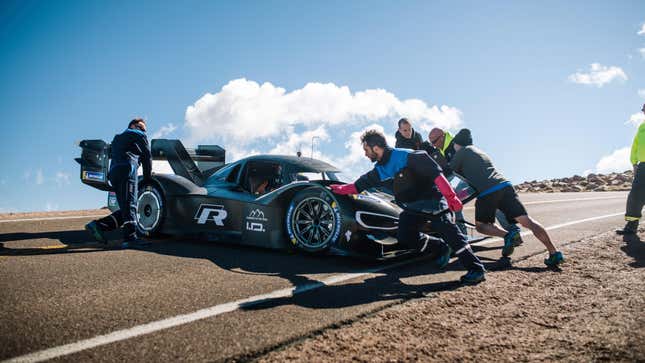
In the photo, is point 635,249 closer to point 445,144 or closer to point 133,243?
point 445,144

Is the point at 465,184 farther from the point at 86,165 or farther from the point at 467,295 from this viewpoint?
the point at 86,165

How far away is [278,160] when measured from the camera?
5.66 meters

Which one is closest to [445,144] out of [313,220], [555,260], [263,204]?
[555,260]

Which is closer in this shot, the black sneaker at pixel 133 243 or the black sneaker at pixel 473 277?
the black sneaker at pixel 473 277

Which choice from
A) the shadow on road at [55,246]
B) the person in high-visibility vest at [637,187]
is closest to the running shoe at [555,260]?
the person in high-visibility vest at [637,187]

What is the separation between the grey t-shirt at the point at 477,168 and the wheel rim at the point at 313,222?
5.72 ft

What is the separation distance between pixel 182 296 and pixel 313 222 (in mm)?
1980

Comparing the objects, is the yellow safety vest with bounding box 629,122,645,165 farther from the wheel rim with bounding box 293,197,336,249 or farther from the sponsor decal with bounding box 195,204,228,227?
the sponsor decal with bounding box 195,204,228,227

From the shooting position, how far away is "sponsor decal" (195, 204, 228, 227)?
18.0 ft

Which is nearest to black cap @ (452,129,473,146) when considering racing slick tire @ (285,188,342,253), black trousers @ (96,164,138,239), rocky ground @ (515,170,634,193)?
racing slick tire @ (285,188,342,253)

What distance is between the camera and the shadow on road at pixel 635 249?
4539 millimetres

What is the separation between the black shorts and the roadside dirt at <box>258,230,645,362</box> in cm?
108

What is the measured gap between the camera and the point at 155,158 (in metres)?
6.77

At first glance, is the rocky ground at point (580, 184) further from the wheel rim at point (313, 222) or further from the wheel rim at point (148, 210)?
the wheel rim at point (148, 210)
